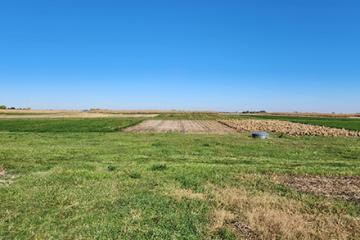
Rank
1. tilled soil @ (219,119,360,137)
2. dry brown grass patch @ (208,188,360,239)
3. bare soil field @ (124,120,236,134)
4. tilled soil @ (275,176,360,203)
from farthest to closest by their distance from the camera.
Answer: bare soil field @ (124,120,236,134), tilled soil @ (219,119,360,137), tilled soil @ (275,176,360,203), dry brown grass patch @ (208,188,360,239)

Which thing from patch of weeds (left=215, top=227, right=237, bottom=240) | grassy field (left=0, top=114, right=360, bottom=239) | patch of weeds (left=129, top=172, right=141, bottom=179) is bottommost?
patch of weeds (left=215, top=227, right=237, bottom=240)

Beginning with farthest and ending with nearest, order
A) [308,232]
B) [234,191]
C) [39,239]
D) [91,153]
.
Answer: [91,153] < [234,191] < [308,232] < [39,239]

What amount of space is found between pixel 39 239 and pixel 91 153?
1417 centimetres

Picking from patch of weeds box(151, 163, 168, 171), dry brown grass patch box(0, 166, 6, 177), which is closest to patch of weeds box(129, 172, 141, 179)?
patch of weeds box(151, 163, 168, 171)

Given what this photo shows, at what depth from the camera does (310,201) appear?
1138 centimetres

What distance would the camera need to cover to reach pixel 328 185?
14.0 m

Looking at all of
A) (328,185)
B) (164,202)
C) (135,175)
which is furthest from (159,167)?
(328,185)

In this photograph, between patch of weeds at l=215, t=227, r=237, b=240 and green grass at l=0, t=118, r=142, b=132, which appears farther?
green grass at l=0, t=118, r=142, b=132

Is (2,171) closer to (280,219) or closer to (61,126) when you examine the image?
(280,219)

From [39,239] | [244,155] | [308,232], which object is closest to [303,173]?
[244,155]

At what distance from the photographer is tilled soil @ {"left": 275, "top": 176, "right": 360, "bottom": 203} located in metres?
12.6

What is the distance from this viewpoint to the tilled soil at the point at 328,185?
1263 centimetres

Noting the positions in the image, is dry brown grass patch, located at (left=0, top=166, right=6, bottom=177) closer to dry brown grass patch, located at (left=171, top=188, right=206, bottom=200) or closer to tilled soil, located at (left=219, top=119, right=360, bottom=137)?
dry brown grass patch, located at (left=171, top=188, right=206, bottom=200)

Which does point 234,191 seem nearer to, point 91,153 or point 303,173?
point 303,173
